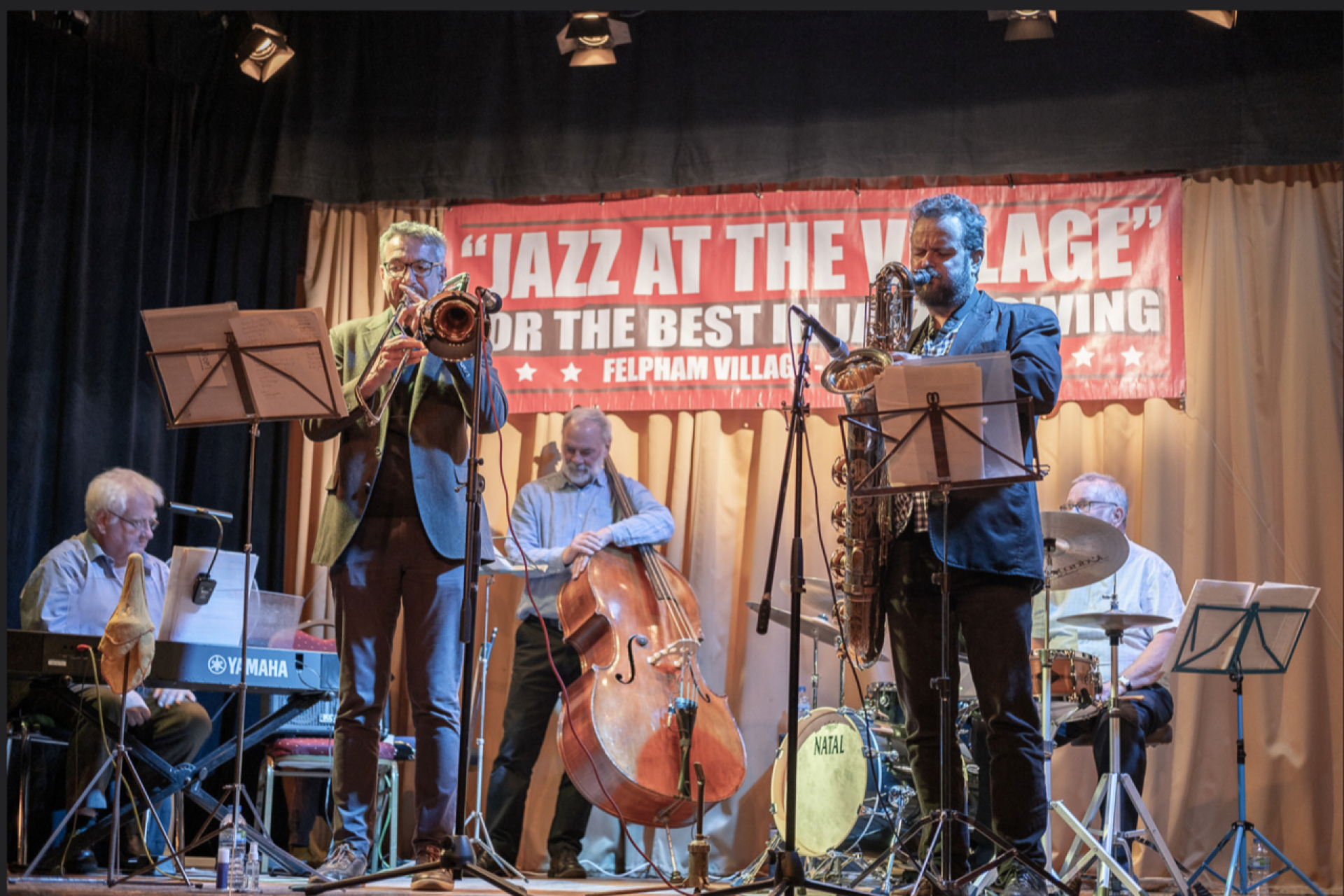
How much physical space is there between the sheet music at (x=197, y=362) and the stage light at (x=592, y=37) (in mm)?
2921

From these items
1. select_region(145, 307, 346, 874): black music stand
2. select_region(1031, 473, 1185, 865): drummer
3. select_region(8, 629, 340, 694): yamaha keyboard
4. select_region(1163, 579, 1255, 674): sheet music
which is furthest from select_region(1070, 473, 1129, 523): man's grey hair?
select_region(145, 307, 346, 874): black music stand

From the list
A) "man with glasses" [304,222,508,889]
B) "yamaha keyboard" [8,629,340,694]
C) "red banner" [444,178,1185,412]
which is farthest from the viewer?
"red banner" [444,178,1185,412]

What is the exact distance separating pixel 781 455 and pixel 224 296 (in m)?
2.97

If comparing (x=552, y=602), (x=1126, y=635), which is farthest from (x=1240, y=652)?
(x=552, y=602)

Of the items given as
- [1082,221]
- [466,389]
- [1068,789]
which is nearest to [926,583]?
[466,389]

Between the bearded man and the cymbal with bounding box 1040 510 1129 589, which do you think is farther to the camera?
the bearded man

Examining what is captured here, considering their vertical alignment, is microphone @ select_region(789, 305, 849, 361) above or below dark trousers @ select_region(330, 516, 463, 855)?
above

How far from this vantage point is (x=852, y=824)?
16.2 ft

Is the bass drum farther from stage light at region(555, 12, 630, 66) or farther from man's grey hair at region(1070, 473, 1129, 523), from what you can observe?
stage light at region(555, 12, 630, 66)

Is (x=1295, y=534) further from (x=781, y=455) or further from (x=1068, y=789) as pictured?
(x=781, y=455)

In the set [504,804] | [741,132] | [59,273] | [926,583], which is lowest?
[504,804]

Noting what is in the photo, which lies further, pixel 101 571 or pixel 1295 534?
pixel 1295 534

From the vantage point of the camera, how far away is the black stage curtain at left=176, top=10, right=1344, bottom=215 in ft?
19.0

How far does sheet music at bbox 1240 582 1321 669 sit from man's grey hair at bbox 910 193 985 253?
1.86 metres
